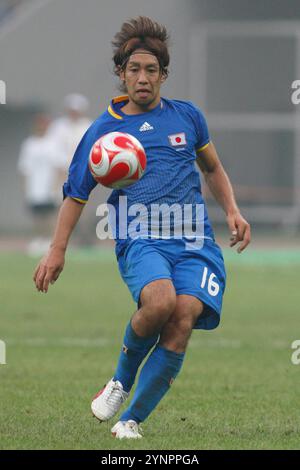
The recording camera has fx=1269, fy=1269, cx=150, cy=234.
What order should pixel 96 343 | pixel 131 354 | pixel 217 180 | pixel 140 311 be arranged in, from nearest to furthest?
1. pixel 140 311
2. pixel 131 354
3. pixel 217 180
4. pixel 96 343

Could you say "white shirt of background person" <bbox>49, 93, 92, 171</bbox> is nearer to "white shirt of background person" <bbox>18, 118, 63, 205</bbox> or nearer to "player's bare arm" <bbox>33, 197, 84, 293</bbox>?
"white shirt of background person" <bbox>18, 118, 63, 205</bbox>

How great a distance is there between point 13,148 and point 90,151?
2556cm

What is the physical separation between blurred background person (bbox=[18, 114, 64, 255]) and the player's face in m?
16.2

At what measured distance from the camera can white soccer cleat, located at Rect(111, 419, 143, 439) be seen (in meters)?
6.55

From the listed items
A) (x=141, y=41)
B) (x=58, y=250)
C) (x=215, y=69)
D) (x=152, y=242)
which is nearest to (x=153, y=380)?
(x=152, y=242)

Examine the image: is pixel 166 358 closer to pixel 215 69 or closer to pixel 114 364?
pixel 114 364

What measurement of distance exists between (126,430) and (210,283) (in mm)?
897

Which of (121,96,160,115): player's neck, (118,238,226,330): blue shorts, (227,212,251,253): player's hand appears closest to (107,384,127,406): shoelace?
(118,238,226,330): blue shorts

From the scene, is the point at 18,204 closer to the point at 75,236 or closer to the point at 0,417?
the point at 75,236

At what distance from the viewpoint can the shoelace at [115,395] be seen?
6816 mm

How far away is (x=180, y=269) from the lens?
266 inches

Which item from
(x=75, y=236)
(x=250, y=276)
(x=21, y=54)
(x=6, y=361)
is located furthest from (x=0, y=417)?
(x=21, y=54)

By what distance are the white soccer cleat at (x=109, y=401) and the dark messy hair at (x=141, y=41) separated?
68.6 inches
